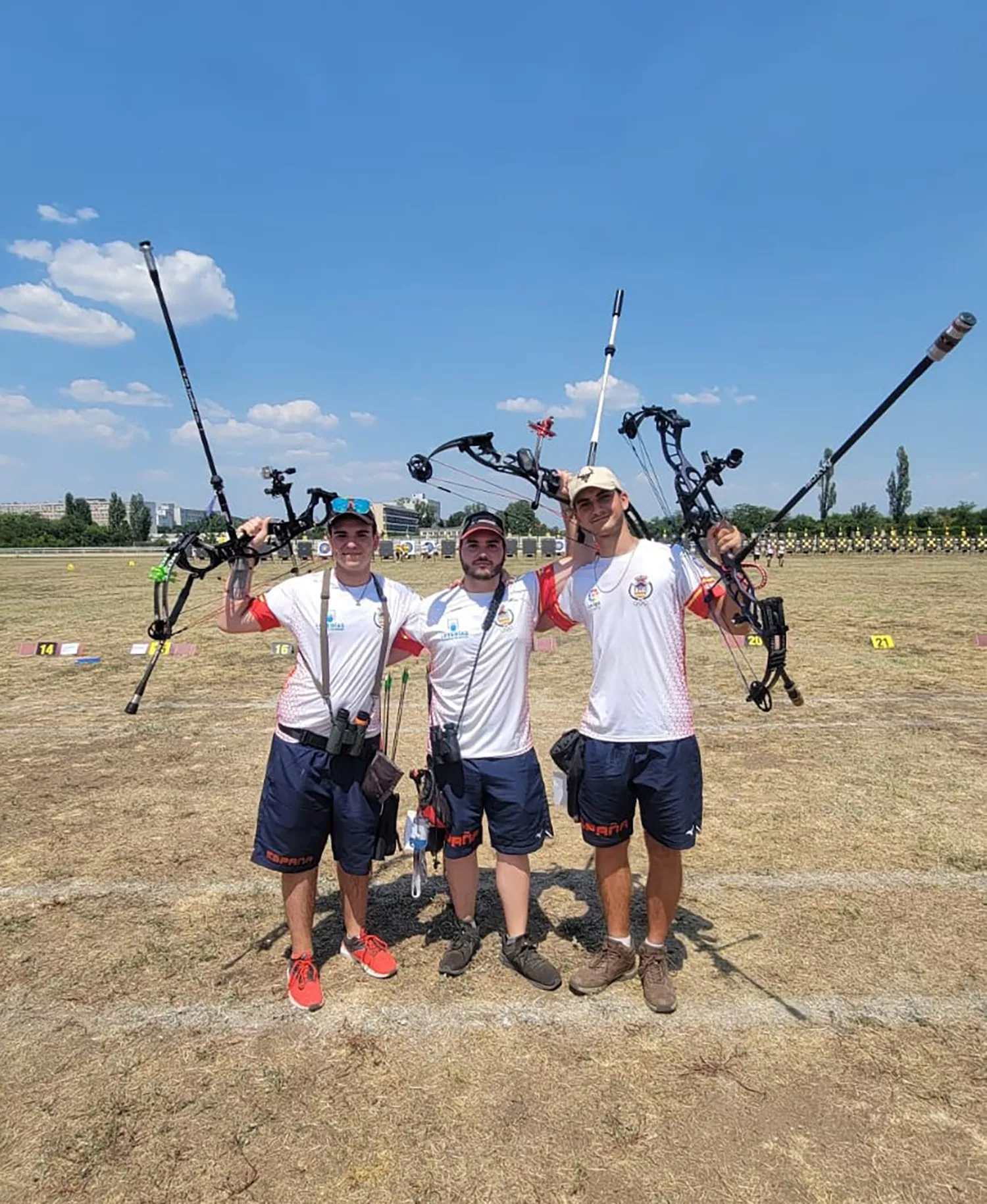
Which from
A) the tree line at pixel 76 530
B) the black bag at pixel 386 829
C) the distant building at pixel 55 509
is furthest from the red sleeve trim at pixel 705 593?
the distant building at pixel 55 509

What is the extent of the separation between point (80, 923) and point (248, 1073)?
Result: 1.83 metres

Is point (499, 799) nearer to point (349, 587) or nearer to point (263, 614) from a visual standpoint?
point (349, 587)

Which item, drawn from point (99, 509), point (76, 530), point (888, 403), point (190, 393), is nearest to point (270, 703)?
point (190, 393)

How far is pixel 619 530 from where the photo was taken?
3516 mm

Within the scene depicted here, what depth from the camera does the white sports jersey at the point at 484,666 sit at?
141 inches

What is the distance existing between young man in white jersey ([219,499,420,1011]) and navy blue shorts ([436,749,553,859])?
0.40 meters

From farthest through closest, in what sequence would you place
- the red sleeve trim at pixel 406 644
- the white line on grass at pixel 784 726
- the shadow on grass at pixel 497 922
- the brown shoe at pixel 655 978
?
1. the white line on grass at pixel 784 726
2. the shadow on grass at pixel 497 922
3. the red sleeve trim at pixel 406 644
4. the brown shoe at pixel 655 978

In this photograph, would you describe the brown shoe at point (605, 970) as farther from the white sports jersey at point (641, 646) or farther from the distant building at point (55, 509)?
the distant building at point (55, 509)

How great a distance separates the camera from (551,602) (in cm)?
371

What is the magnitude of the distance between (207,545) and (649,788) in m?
2.67

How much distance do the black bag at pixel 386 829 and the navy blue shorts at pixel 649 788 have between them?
968 mm

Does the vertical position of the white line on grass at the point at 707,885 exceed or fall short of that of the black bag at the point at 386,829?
it falls short

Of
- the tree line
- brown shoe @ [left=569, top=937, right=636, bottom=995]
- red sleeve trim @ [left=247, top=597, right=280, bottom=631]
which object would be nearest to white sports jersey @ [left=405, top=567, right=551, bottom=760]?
red sleeve trim @ [left=247, top=597, right=280, bottom=631]

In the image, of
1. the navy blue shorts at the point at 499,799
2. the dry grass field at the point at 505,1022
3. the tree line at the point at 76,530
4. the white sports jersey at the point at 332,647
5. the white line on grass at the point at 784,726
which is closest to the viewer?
the dry grass field at the point at 505,1022
